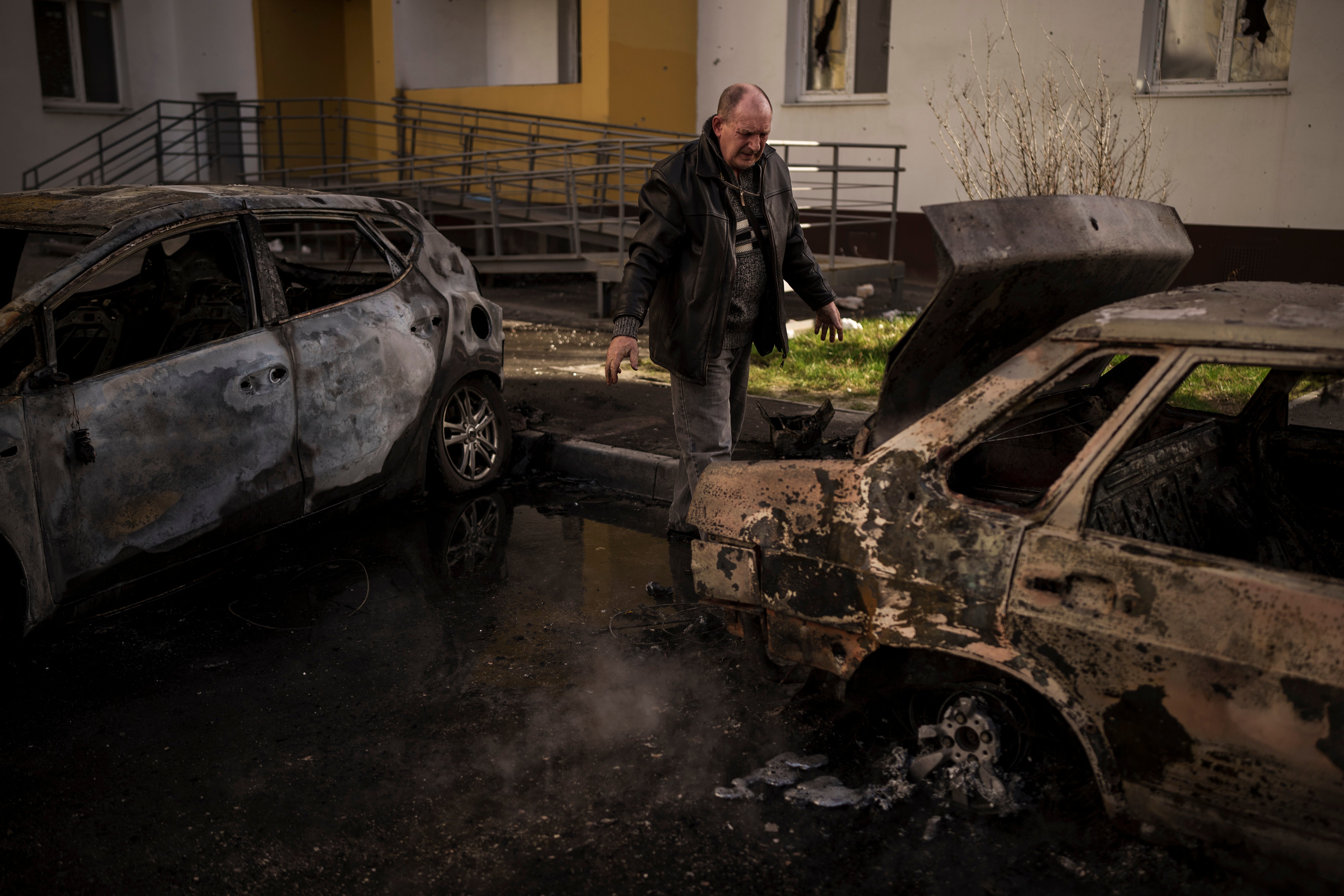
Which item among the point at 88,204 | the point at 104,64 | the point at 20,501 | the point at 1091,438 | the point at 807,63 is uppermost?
the point at 104,64

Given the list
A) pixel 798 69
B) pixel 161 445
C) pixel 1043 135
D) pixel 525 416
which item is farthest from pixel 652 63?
pixel 161 445

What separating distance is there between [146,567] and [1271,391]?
400 centimetres

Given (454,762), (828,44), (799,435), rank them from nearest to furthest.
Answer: (454,762) < (799,435) < (828,44)

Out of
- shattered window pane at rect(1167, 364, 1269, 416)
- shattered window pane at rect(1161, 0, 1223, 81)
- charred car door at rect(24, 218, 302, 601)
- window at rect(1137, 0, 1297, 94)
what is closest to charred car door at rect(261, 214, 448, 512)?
charred car door at rect(24, 218, 302, 601)

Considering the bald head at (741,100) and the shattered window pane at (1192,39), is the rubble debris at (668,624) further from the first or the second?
the shattered window pane at (1192,39)

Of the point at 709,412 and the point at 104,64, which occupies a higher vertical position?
the point at 104,64

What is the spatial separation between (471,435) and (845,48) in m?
10.2

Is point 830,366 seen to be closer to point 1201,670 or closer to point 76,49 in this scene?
point 1201,670

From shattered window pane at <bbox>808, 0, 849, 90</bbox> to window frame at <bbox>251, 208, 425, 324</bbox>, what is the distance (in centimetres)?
992

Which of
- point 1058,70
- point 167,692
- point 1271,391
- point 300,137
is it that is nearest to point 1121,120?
point 1058,70

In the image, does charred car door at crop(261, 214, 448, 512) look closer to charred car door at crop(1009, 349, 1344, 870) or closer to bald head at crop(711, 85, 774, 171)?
bald head at crop(711, 85, 774, 171)

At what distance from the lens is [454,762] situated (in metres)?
3.18

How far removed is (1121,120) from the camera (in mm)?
11125

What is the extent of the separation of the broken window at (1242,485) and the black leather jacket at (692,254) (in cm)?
162
